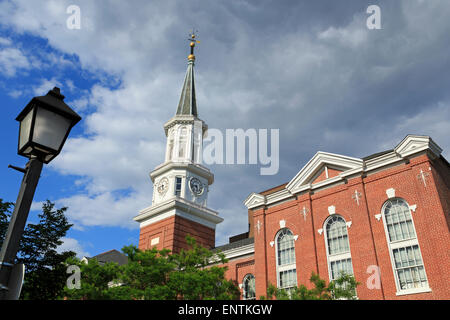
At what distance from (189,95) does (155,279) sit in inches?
1165

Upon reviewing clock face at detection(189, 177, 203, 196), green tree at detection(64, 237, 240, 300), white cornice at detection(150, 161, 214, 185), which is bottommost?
green tree at detection(64, 237, 240, 300)

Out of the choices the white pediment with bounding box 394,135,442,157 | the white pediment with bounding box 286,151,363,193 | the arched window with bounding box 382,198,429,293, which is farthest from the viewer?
the white pediment with bounding box 286,151,363,193

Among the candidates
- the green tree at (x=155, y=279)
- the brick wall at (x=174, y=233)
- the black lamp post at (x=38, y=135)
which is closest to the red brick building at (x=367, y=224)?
the green tree at (x=155, y=279)

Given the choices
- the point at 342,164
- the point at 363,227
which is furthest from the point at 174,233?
the point at 363,227

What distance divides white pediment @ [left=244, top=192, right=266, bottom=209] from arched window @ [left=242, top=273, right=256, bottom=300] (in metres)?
5.57

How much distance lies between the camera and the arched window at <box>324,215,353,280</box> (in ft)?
71.3

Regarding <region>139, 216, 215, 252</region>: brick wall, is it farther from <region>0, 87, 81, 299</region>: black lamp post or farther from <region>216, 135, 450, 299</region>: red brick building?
<region>0, 87, 81, 299</region>: black lamp post

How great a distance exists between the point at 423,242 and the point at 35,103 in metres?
20.2

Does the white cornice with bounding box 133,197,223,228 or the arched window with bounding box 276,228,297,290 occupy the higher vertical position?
the white cornice with bounding box 133,197,223,228

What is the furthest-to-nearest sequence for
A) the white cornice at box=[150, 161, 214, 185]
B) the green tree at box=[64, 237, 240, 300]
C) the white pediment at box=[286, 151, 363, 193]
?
the white cornice at box=[150, 161, 214, 185], the white pediment at box=[286, 151, 363, 193], the green tree at box=[64, 237, 240, 300]

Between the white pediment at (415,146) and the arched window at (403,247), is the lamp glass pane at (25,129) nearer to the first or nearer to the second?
the arched window at (403,247)

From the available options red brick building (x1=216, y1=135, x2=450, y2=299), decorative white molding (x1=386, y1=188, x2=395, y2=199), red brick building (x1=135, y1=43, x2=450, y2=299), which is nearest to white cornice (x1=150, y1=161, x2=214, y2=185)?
red brick building (x1=135, y1=43, x2=450, y2=299)

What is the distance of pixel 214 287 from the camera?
2292 cm

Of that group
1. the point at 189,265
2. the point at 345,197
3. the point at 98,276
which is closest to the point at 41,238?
the point at 98,276
